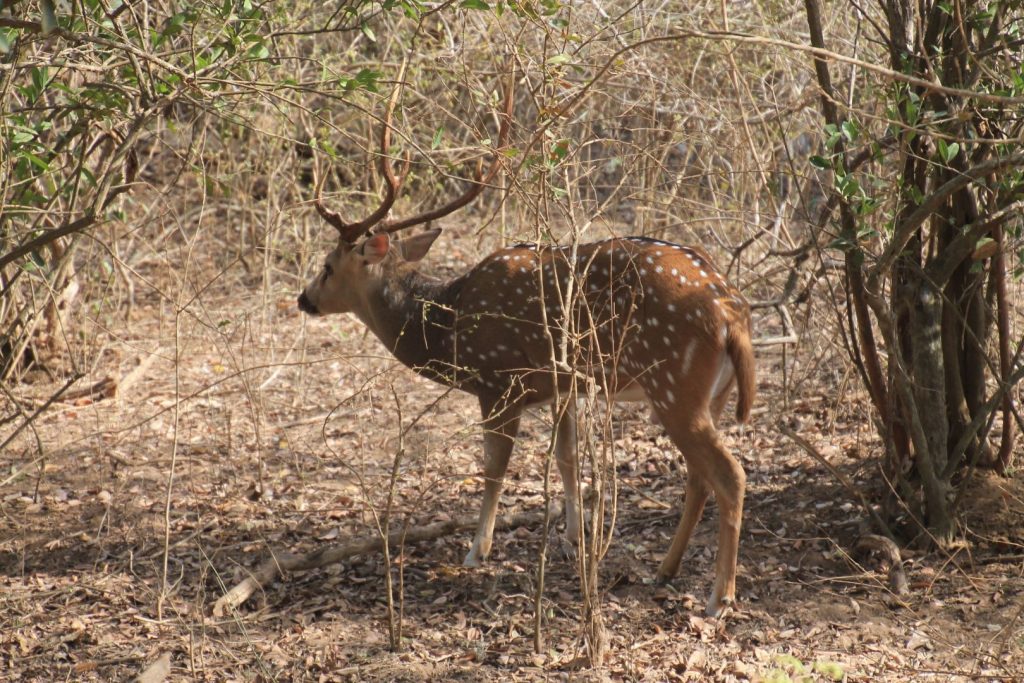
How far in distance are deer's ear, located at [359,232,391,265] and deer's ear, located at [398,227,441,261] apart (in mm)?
215

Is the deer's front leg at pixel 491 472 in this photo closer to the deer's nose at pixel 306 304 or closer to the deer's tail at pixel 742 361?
the deer's tail at pixel 742 361

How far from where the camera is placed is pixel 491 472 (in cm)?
581

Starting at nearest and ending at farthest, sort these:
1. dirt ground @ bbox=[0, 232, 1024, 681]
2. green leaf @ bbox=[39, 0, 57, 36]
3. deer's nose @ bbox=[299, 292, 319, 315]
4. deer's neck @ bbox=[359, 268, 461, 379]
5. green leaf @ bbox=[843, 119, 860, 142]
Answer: green leaf @ bbox=[39, 0, 57, 36], green leaf @ bbox=[843, 119, 860, 142], dirt ground @ bbox=[0, 232, 1024, 681], deer's neck @ bbox=[359, 268, 461, 379], deer's nose @ bbox=[299, 292, 319, 315]

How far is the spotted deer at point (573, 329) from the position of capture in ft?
16.5

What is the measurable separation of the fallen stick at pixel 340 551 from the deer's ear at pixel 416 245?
1496 mm

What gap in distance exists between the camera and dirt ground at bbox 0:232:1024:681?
15.4ft

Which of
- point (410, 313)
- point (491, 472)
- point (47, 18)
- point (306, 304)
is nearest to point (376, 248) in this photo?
point (410, 313)

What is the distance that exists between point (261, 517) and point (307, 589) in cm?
94

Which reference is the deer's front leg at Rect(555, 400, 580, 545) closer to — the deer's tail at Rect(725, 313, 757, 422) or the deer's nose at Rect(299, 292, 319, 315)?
the deer's tail at Rect(725, 313, 757, 422)

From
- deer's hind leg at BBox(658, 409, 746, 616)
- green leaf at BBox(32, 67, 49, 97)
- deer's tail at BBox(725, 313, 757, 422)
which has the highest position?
green leaf at BBox(32, 67, 49, 97)

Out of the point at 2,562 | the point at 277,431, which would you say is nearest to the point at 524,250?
the point at 277,431

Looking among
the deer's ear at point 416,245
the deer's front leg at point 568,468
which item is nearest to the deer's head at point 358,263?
the deer's ear at point 416,245

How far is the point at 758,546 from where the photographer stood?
5.54m

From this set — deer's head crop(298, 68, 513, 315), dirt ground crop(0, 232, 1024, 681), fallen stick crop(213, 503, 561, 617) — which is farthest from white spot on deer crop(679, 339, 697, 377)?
deer's head crop(298, 68, 513, 315)
